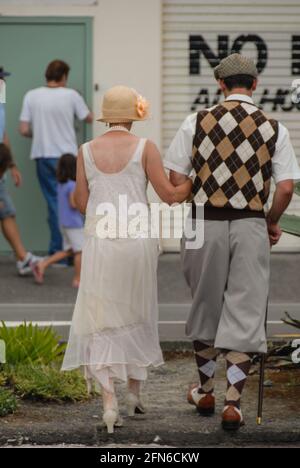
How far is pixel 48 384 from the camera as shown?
8391 mm

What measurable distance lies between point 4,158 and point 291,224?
4.56 m

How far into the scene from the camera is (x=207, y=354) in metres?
7.92

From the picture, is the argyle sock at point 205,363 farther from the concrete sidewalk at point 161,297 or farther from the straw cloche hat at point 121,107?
the concrete sidewalk at point 161,297

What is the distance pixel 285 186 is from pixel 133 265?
3.01 feet

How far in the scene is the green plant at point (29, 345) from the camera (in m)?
8.88

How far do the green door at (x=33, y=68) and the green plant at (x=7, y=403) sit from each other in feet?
23.0

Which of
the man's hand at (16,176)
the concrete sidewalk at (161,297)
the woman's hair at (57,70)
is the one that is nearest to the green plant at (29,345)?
the concrete sidewalk at (161,297)

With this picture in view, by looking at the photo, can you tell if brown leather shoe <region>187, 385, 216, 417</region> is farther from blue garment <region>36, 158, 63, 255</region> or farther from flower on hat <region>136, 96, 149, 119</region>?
blue garment <region>36, 158, 63, 255</region>

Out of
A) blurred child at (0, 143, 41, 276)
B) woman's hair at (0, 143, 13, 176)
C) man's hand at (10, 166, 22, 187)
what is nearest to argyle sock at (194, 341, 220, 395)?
woman's hair at (0, 143, 13, 176)

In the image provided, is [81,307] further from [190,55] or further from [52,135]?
[190,55]

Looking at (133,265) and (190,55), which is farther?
(190,55)

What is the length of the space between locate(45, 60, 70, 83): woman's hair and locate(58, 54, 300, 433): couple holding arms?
6.46 metres

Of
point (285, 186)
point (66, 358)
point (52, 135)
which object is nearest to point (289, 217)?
point (285, 186)

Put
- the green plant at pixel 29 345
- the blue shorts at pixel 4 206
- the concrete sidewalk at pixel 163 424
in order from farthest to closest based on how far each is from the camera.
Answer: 1. the blue shorts at pixel 4 206
2. the green plant at pixel 29 345
3. the concrete sidewalk at pixel 163 424
